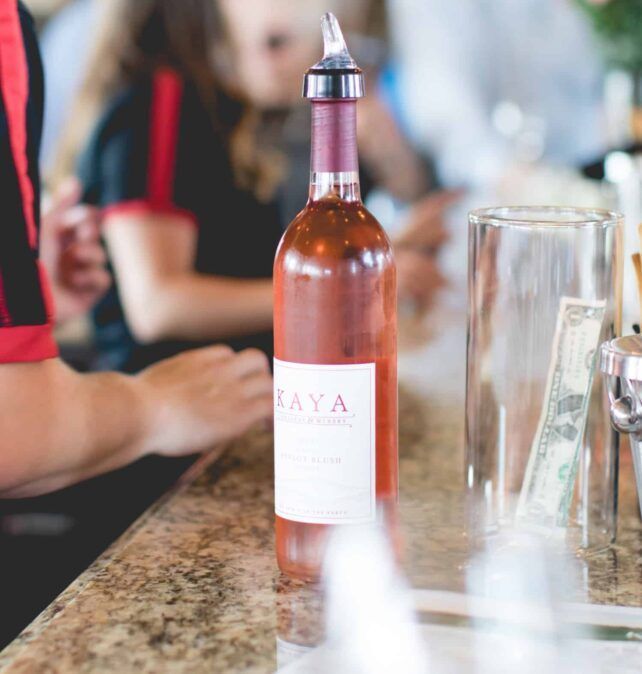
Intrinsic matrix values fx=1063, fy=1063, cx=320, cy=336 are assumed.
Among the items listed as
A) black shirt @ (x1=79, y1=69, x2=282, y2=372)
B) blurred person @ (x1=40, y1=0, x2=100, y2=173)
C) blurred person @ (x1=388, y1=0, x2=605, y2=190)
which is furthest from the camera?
blurred person @ (x1=388, y1=0, x2=605, y2=190)

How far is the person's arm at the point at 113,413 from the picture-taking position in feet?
2.50

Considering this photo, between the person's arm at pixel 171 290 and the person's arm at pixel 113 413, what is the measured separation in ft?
3.16

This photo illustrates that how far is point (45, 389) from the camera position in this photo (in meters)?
0.77

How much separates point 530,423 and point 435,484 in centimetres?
18

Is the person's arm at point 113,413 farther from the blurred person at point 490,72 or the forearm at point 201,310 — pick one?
the blurred person at point 490,72

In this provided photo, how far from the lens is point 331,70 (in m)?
0.62

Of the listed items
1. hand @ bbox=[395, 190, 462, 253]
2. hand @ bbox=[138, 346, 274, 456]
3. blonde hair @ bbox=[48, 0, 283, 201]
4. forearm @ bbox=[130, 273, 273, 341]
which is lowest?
forearm @ bbox=[130, 273, 273, 341]

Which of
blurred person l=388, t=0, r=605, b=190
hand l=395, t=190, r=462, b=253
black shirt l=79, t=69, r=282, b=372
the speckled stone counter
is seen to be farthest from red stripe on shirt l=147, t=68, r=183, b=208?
blurred person l=388, t=0, r=605, b=190

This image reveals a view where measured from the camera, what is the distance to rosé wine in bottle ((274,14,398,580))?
2.11ft

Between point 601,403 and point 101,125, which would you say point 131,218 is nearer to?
point 101,125

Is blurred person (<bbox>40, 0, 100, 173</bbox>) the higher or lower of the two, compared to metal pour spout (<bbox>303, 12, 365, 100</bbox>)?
higher

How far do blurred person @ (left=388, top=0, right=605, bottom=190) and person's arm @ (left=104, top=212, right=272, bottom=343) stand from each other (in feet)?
4.63

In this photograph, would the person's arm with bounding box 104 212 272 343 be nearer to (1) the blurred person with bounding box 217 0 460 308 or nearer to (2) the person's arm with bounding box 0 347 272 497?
(1) the blurred person with bounding box 217 0 460 308

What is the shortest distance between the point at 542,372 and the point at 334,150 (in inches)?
8.8
